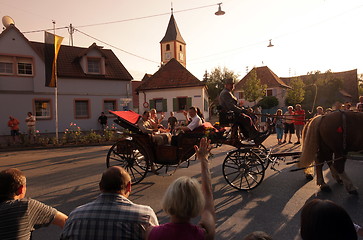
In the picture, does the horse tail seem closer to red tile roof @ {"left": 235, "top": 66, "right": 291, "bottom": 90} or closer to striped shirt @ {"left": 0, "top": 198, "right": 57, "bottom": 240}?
striped shirt @ {"left": 0, "top": 198, "right": 57, "bottom": 240}

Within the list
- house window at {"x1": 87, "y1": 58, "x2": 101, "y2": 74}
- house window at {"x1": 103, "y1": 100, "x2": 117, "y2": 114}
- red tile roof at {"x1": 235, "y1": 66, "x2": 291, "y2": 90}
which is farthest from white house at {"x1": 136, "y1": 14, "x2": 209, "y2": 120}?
red tile roof at {"x1": 235, "y1": 66, "x2": 291, "y2": 90}

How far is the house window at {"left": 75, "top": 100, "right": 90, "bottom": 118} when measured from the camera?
2324 centimetres

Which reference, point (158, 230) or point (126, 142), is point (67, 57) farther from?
point (158, 230)

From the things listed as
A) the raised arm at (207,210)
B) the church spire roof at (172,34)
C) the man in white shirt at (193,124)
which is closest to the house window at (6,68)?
the man in white shirt at (193,124)

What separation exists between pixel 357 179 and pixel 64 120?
21167mm

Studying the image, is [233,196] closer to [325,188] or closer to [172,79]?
[325,188]

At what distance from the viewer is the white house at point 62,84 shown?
66.1ft

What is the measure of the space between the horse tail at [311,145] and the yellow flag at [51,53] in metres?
15.4

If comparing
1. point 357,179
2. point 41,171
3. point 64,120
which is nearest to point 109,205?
point 357,179

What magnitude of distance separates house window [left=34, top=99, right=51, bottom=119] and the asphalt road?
14217 mm

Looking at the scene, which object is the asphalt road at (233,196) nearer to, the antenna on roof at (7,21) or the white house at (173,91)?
the antenna on roof at (7,21)

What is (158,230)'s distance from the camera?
5.96ft

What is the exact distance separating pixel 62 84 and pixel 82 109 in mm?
2653

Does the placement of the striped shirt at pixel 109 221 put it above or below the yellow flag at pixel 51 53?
below
